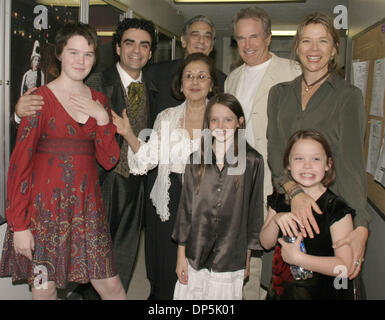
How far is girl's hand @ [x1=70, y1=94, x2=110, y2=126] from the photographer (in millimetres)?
1893

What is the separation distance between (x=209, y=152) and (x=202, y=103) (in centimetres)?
43

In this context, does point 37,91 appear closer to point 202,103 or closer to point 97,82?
point 97,82

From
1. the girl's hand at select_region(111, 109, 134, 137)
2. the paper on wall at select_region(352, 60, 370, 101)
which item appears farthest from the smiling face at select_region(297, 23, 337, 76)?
the paper on wall at select_region(352, 60, 370, 101)

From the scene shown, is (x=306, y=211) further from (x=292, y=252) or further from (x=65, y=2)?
(x=65, y=2)

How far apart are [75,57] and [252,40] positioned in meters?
1.13

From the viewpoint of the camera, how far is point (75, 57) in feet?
6.18

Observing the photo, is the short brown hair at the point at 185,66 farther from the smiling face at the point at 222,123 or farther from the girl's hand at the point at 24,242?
the girl's hand at the point at 24,242

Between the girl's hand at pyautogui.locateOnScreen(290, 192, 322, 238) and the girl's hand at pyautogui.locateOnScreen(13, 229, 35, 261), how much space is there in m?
1.14

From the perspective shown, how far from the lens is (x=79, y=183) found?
6.23ft

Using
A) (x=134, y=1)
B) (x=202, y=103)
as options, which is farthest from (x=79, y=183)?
(x=134, y=1)

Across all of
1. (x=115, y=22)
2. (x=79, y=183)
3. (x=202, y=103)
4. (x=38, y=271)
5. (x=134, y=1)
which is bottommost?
(x=38, y=271)

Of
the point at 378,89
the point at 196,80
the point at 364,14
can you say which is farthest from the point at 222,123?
→ the point at 364,14

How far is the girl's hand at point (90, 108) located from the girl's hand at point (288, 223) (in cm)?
93
